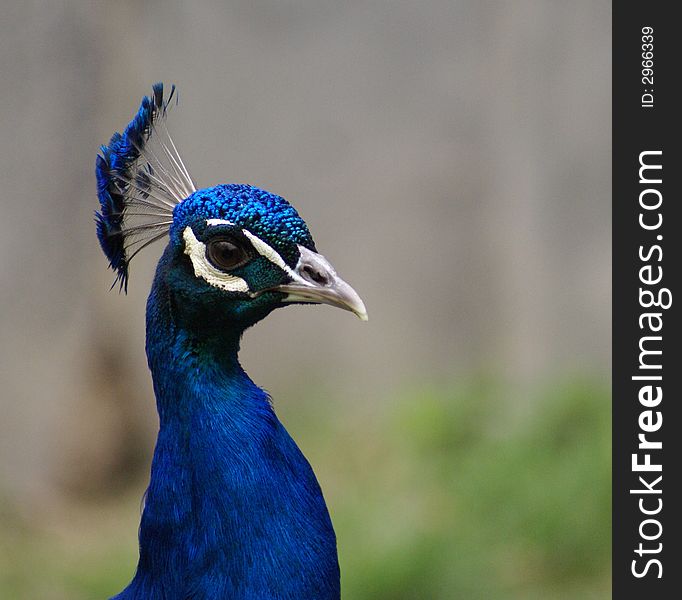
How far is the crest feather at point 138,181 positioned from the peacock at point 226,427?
0.14m

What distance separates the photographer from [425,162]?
4.49 metres

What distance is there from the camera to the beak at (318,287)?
5.05 ft

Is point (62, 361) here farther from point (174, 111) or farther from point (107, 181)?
point (107, 181)

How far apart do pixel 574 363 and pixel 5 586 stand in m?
2.25

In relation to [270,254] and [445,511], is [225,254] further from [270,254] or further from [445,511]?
[445,511]

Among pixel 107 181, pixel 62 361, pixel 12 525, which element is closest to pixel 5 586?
pixel 12 525

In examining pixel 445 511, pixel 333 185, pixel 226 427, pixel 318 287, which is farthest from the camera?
pixel 333 185

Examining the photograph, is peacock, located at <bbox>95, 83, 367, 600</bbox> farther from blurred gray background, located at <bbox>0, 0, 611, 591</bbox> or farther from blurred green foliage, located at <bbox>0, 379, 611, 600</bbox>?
blurred gray background, located at <bbox>0, 0, 611, 591</bbox>

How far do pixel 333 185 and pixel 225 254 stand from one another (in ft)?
9.46

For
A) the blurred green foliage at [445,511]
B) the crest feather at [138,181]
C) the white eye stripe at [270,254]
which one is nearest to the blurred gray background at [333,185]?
the blurred green foliage at [445,511]

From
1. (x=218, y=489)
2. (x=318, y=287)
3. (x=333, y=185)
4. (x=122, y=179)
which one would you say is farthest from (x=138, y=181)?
(x=333, y=185)

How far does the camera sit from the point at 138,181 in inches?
70.6

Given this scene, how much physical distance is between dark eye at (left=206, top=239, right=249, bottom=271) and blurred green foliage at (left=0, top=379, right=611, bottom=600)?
5.49 ft

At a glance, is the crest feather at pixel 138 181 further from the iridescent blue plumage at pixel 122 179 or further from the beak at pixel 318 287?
the beak at pixel 318 287
